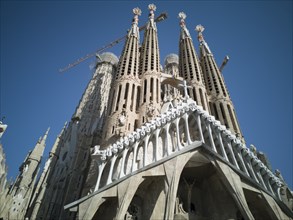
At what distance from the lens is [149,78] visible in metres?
21.7

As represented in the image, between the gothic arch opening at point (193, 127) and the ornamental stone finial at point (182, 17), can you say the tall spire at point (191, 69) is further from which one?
the gothic arch opening at point (193, 127)

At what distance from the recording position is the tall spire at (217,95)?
20.0 m

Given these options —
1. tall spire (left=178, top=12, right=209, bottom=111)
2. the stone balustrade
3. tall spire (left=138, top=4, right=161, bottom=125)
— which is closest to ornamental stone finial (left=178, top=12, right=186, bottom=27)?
tall spire (left=178, top=12, right=209, bottom=111)

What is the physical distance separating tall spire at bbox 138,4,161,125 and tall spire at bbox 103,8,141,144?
0.60m

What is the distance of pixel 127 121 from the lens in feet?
55.7

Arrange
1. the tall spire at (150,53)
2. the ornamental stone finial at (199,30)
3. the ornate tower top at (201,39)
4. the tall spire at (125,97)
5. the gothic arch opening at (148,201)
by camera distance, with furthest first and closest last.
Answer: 1. the ornamental stone finial at (199,30)
2. the ornate tower top at (201,39)
3. the tall spire at (150,53)
4. the tall spire at (125,97)
5. the gothic arch opening at (148,201)

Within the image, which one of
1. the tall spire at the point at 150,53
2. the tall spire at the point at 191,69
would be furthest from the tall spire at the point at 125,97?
the tall spire at the point at 191,69

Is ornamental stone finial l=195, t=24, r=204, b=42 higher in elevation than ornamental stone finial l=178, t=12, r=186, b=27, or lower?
lower

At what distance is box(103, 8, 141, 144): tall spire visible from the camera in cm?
1634

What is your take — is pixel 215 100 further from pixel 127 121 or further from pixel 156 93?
pixel 127 121

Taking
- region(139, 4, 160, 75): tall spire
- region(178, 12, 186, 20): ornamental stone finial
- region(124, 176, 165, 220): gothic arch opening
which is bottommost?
region(124, 176, 165, 220): gothic arch opening

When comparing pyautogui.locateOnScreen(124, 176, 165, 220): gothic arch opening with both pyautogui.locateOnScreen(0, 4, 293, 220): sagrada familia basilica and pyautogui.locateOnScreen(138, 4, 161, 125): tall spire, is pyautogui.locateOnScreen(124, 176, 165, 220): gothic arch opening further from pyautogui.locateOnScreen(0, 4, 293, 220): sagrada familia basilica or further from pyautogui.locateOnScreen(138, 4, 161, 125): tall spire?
pyautogui.locateOnScreen(138, 4, 161, 125): tall spire

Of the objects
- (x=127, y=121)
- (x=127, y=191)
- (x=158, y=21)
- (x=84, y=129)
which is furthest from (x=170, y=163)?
(x=158, y=21)

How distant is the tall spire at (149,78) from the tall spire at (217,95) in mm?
5146
